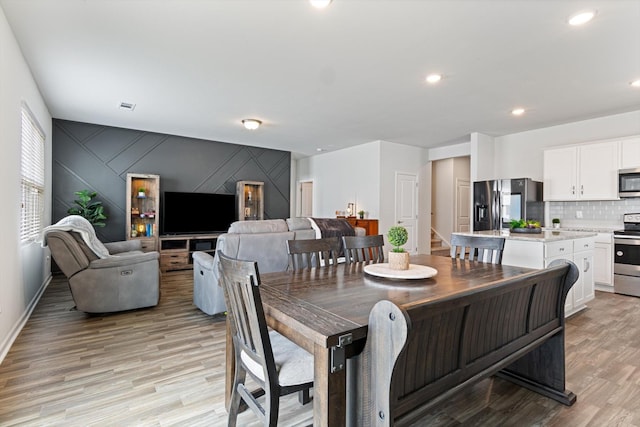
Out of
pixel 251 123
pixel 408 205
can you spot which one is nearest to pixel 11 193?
pixel 251 123

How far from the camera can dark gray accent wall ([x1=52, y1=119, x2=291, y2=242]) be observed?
5754 mm

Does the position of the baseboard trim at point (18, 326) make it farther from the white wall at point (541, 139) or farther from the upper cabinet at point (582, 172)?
the white wall at point (541, 139)

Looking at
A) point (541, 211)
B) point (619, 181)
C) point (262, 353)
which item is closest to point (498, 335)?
point (262, 353)

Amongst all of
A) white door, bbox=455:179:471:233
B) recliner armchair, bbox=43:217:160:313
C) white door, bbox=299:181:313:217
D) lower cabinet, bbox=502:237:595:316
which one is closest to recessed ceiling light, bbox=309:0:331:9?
lower cabinet, bbox=502:237:595:316

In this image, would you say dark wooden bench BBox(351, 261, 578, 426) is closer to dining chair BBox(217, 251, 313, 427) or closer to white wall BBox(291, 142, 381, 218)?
dining chair BBox(217, 251, 313, 427)

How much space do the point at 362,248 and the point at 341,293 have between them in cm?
113

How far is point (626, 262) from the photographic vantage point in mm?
4469

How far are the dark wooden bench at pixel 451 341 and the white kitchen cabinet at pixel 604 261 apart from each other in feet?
11.6

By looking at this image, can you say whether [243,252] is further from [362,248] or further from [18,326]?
[18,326]

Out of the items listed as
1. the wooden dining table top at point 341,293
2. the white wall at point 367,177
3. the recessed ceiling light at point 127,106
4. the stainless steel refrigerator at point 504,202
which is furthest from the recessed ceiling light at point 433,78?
the recessed ceiling light at point 127,106

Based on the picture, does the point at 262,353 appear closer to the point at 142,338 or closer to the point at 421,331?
the point at 421,331

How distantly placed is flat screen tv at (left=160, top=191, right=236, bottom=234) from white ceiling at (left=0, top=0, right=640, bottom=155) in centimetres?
171

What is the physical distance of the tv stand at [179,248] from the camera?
6.13 meters

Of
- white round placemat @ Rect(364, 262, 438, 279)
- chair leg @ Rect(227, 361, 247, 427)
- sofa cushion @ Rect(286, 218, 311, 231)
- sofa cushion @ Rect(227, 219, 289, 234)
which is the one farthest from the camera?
sofa cushion @ Rect(286, 218, 311, 231)
